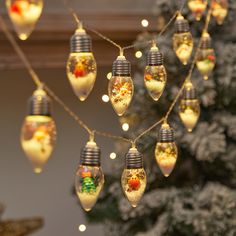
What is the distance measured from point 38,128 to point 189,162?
3.51 ft

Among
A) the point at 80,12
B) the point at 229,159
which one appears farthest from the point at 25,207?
the point at 229,159

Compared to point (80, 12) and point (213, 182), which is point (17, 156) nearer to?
point (80, 12)

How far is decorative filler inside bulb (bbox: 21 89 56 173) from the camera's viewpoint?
0.70 m

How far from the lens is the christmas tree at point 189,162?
1.55 metres

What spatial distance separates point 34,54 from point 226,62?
70cm

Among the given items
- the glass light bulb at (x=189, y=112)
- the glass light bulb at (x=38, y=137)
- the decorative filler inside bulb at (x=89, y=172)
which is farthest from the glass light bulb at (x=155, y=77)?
the glass light bulb at (x=38, y=137)

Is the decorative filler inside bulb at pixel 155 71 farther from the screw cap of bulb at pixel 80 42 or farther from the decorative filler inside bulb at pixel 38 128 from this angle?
the decorative filler inside bulb at pixel 38 128

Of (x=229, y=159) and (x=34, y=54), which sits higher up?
(x=34, y=54)

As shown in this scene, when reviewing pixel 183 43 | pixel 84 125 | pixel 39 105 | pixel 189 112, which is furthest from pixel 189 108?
pixel 39 105

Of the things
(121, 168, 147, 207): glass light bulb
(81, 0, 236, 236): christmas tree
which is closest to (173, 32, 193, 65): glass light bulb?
(121, 168, 147, 207): glass light bulb

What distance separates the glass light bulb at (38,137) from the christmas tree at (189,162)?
887mm

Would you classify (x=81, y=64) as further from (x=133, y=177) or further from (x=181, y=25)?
(x=181, y=25)

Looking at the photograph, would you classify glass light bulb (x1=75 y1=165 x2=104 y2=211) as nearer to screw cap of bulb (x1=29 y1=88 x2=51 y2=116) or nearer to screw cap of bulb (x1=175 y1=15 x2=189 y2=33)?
screw cap of bulb (x1=29 y1=88 x2=51 y2=116)

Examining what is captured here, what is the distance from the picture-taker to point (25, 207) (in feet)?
7.06
